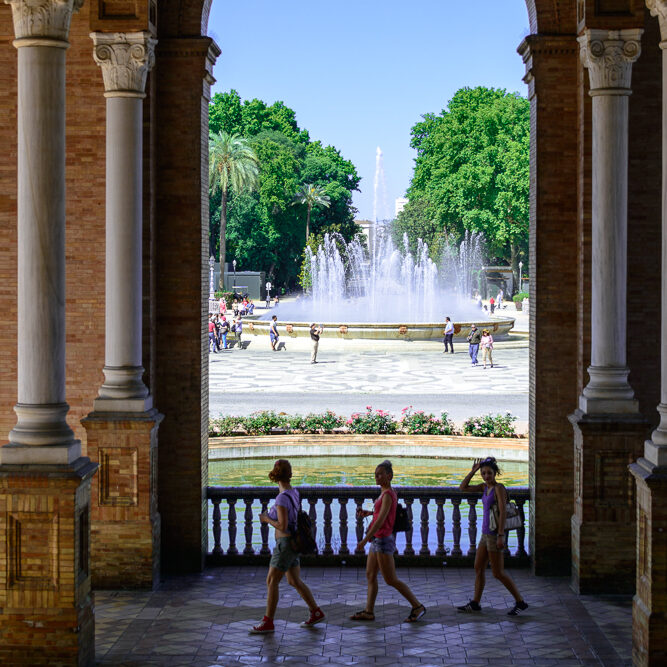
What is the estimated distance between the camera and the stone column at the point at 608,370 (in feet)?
35.1

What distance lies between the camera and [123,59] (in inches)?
426

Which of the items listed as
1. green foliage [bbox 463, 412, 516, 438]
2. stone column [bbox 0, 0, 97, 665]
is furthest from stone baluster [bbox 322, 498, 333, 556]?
green foliage [bbox 463, 412, 516, 438]

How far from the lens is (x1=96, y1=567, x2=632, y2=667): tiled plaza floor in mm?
8773

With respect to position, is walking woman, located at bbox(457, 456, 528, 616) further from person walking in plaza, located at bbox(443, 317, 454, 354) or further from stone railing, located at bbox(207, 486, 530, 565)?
person walking in plaza, located at bbox(443, 317, 454, 354)

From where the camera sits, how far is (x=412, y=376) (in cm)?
3269

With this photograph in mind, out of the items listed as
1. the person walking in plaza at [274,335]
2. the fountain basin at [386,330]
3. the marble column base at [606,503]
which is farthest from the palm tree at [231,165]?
the marble column base at [606,503]

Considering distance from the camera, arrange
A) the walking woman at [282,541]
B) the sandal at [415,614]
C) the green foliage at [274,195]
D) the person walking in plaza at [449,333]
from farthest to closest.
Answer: the green foliage at [274,195]
the person walking in plaza at [449,333]
the sandal at [415,614]
the walking woman at [282,541]

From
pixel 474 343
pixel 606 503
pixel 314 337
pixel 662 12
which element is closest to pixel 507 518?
pixel 606 503

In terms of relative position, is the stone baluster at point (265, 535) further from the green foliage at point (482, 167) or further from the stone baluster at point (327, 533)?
the green foliage at point (482, 167)

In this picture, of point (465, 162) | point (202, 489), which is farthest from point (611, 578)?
point (465, 162)

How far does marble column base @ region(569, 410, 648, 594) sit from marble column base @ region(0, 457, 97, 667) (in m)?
4.93

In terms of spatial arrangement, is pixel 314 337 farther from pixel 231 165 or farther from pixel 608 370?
pixel 231 165

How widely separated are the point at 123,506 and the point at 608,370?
192 inches

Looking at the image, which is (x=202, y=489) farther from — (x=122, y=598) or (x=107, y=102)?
(x=107, y=102)
